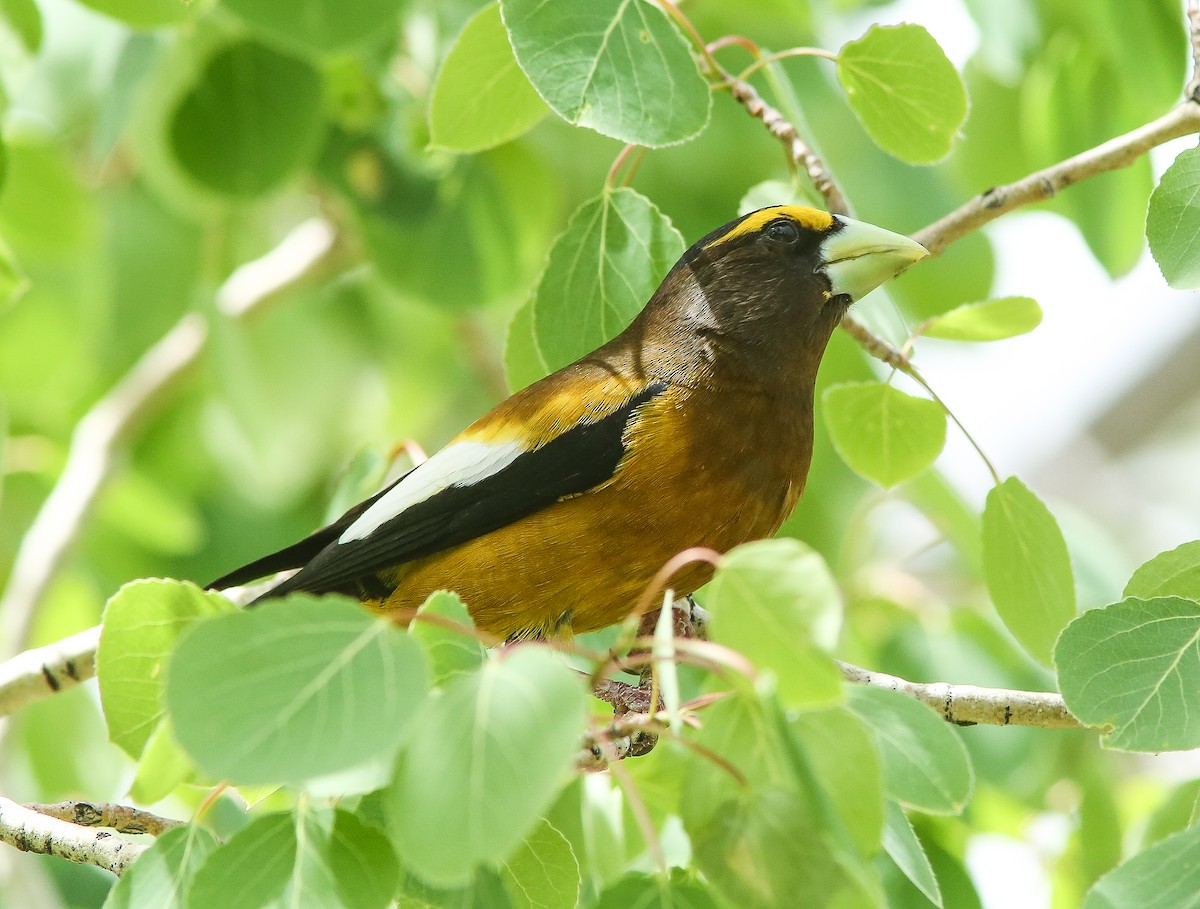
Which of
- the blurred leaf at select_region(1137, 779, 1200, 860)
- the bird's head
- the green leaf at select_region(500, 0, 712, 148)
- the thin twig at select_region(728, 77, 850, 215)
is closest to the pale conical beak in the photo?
the bird's head

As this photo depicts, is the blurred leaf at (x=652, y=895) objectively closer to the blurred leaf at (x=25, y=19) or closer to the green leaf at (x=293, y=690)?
the green leaf at (x=293, y=690)

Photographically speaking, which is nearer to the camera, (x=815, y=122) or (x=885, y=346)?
(x=885, y=346)

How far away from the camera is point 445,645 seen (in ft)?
5.74

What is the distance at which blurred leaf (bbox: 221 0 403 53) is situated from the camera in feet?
9.73

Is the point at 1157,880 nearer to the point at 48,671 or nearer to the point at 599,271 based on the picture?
the point at 599,271

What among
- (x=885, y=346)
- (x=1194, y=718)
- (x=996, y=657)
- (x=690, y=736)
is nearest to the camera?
(x=690, y=736)

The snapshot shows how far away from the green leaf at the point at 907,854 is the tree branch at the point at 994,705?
40 cm

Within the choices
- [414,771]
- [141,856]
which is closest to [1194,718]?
[414,771]

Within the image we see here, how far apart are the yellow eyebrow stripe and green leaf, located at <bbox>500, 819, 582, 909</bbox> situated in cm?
164

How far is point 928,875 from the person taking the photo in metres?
1.97

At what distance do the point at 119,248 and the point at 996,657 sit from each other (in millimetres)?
3704

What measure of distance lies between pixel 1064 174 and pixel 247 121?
2401mm

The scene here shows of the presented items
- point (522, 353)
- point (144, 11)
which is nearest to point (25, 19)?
point (144, 11)

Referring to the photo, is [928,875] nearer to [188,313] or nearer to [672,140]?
[672,140]
